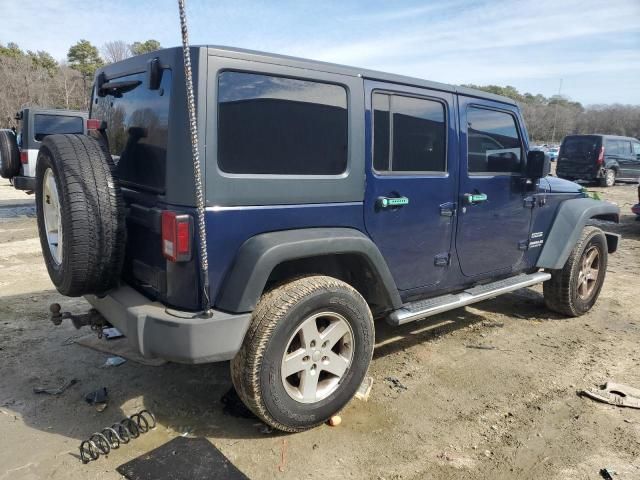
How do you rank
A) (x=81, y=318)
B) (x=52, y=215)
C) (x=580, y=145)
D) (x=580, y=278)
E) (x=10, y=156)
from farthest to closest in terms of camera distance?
(x=580, y=145), (x=10, y=156), (x=580, y=278), (x=81, y=318), (x=52, y=215)

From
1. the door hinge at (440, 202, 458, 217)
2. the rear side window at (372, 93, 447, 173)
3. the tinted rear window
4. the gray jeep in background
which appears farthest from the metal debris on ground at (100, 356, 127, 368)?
the tinted rear window

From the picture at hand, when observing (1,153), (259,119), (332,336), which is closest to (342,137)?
(259,119)

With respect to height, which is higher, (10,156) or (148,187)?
(10,156)

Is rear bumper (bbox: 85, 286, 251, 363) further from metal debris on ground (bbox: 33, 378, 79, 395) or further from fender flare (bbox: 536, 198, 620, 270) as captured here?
fender flare (bbox: 536, 198, 620, 270)

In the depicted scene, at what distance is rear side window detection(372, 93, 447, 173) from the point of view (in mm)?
3135

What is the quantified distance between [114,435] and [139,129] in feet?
5.51

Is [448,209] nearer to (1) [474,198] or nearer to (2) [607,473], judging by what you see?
(1) [474,198]

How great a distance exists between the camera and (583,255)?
15.7 feet

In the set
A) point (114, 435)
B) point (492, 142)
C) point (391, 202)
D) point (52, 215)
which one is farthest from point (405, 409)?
point (52, 215)

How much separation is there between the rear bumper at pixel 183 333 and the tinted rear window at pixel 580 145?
696 inches

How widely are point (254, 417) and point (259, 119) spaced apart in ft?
5.78

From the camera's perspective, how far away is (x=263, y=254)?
2465 millimetres

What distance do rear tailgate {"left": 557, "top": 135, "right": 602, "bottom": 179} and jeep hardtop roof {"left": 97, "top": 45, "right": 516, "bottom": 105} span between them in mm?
15483

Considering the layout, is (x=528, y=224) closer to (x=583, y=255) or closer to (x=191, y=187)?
(x=583, y=255)
